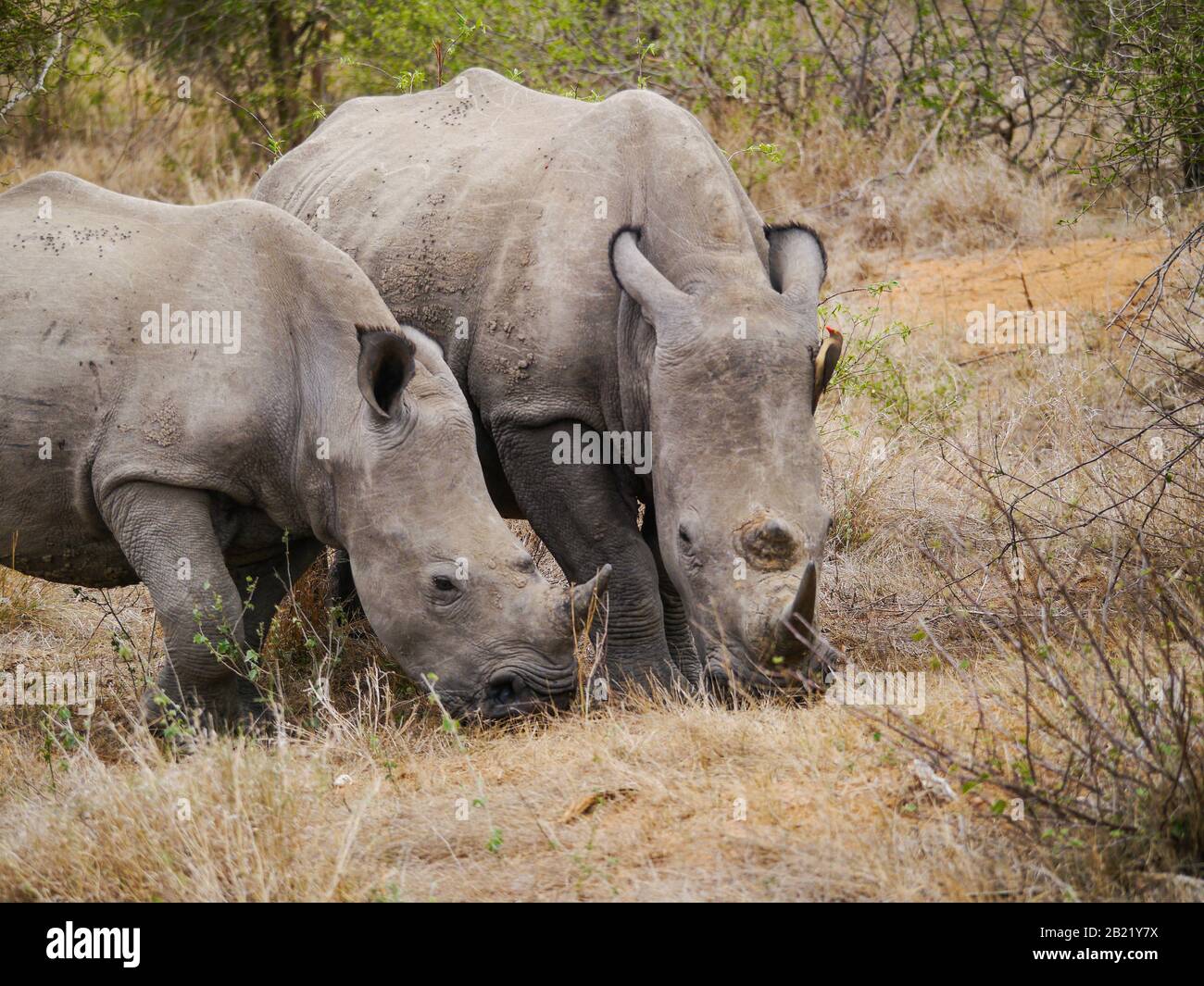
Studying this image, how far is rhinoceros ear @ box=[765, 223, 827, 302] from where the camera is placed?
6.46 meters

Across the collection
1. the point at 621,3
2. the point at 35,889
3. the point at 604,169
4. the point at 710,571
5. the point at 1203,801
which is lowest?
the point at 35,889

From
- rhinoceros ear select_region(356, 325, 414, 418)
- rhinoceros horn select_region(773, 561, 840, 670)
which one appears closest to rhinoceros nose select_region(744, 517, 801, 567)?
rhinoceros horn select_region(773, 561, 840, 670)

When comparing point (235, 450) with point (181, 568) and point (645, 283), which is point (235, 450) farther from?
point (645, 283)

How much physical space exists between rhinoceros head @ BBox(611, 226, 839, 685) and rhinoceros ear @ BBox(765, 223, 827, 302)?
0.02 meters

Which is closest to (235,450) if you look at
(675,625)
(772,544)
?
(772,544)

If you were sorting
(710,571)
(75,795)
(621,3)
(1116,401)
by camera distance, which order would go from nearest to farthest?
(75,795), (710,571), (1116,401), (621,3)

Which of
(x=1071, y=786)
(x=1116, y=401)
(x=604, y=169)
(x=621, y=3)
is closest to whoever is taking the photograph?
(x=1071, y=786)

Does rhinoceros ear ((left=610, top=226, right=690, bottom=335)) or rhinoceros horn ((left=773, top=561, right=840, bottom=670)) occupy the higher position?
rhinoceros ear ((left=610, top=226, right=690, bottom=335))

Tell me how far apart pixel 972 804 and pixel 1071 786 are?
0.94 ft

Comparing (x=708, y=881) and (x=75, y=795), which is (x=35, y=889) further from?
(x=708, y=881)

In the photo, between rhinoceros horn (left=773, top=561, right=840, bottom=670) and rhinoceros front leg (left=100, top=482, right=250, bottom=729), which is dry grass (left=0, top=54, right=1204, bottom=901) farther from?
rhinoceros front leg (left=100, top=482, right=250, bottom=729)

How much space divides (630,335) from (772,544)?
117 cm

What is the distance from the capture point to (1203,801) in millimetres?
4285
